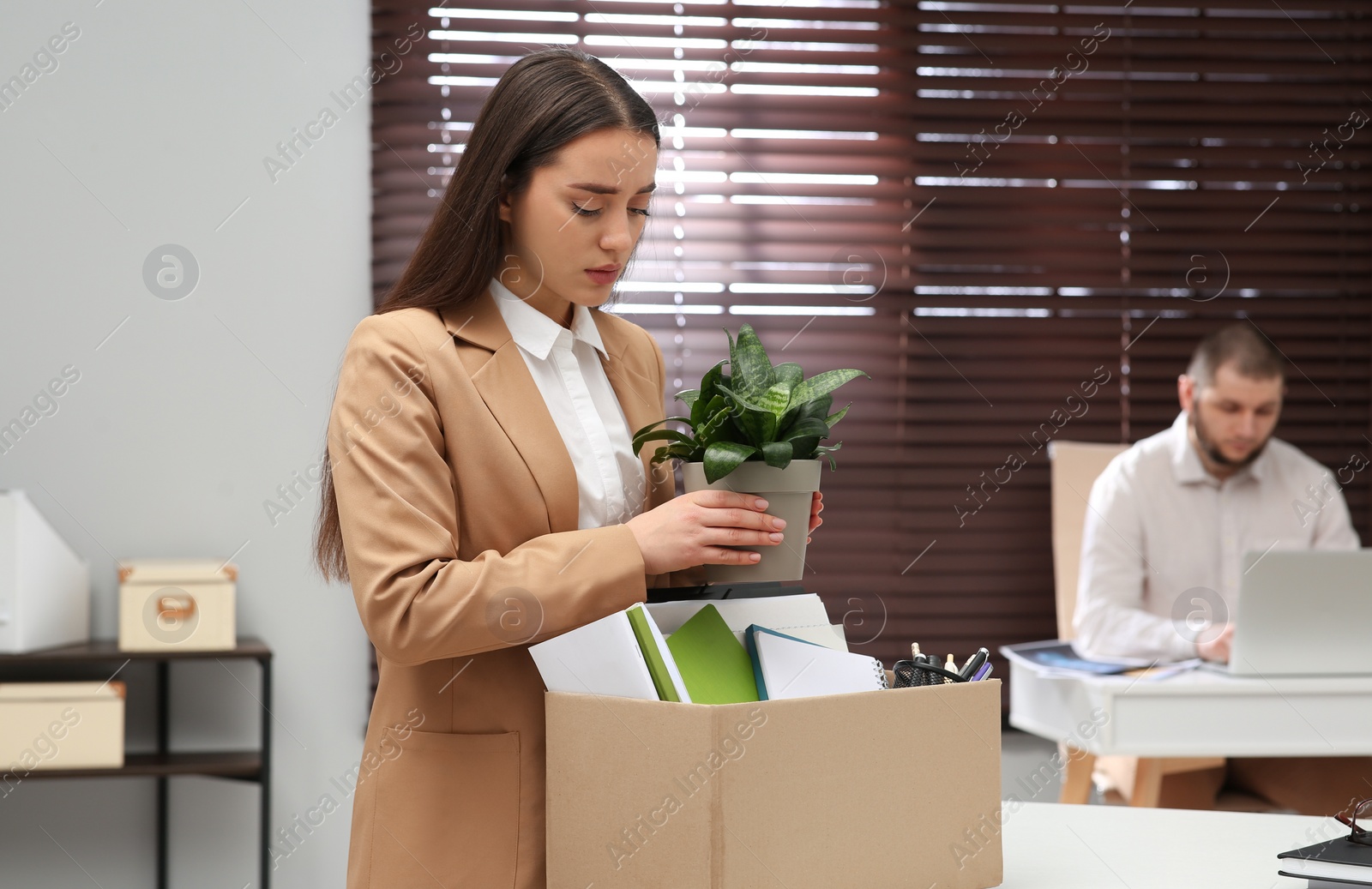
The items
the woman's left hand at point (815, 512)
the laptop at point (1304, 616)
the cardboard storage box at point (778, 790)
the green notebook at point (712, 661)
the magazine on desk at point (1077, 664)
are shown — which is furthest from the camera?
the magazine on desk at point (1077, 664)

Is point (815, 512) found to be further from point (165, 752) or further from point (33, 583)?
point (165, 752)

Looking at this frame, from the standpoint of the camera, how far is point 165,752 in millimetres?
2641

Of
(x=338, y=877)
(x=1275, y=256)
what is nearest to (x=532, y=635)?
(x=338, y=877)

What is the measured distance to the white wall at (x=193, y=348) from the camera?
2.65 m

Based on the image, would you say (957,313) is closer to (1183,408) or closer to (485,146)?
(1183,408)

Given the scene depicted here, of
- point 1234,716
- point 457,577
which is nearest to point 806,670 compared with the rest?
point 457,577

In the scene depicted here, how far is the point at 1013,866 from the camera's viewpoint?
110 centimetres

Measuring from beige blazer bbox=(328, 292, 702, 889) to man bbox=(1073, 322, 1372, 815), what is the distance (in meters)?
1.75

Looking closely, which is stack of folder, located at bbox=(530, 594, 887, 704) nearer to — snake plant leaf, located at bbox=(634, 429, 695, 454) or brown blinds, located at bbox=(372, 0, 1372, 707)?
snake plant leaf, located at bbox=(634, 429, 695, 454)

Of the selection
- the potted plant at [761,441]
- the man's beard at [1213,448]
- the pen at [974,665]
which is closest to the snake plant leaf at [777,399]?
the potted plant at [761,441]

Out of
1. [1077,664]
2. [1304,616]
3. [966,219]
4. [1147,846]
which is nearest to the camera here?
[1147,846]

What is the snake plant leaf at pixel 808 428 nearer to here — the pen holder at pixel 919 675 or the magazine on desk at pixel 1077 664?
the pen holder at pixel 919 675

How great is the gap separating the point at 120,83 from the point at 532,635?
2.30m

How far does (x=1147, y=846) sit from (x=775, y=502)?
541mm
